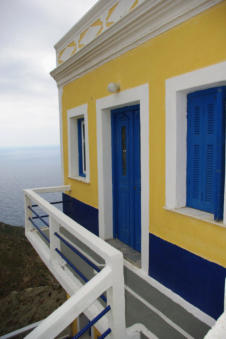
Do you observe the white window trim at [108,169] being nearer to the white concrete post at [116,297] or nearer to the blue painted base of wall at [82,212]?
the blue painted base of wall at [82,212]

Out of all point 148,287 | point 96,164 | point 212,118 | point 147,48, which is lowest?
point 148,287

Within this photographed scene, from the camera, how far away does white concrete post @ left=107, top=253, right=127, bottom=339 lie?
80.9 inches

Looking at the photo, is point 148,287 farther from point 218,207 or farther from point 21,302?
point 21,302

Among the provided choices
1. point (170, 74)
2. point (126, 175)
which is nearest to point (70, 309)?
point (170, 74)

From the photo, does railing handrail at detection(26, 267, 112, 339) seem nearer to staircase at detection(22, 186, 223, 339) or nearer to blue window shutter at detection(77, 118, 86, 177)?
staircase at detection(22, 186, 223, 339)

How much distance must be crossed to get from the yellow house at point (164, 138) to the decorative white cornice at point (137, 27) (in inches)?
0.5

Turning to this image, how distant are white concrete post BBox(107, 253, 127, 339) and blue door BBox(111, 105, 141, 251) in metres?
2.11

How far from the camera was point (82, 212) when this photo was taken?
220 inches

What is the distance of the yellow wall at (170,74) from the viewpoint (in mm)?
2541

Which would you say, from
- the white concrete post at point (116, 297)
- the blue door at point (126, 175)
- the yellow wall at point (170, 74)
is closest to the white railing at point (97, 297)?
the white concrete post at point (116, 297)

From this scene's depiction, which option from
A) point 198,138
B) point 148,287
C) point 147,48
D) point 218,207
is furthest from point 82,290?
point 147,48

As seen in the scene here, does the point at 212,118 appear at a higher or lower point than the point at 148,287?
higher

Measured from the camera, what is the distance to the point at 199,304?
2854 mm

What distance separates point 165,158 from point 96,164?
6.42 ft
